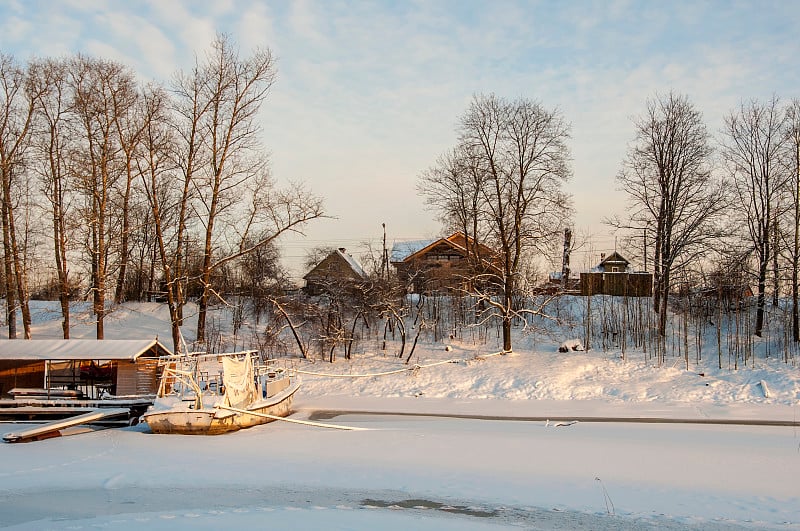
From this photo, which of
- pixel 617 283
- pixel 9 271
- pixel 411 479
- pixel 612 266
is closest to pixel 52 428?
pixel 411 479

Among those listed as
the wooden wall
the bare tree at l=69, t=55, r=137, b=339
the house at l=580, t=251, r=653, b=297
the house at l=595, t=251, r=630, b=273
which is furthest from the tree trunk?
the house at l=595, t=251, r=630, b=273

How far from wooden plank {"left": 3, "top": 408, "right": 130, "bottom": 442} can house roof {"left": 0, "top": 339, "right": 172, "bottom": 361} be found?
1700 millimetres

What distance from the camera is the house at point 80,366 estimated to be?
2031 centimetres

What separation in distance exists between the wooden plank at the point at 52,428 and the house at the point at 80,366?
1667 mm

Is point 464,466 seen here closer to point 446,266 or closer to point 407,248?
point 446,266

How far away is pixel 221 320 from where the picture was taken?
38.8 metres

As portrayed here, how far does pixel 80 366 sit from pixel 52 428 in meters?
7.08

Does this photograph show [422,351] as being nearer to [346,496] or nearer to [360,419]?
[360,419]

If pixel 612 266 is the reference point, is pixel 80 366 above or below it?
below

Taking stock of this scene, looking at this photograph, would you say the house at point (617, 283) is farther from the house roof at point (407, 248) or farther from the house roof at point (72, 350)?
the house roof at point (72, 350)

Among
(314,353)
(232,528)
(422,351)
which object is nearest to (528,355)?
(422,351)

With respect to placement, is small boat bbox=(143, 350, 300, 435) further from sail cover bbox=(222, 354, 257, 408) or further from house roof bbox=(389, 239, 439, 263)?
house roof bbox=(389, 239, 439, 263)

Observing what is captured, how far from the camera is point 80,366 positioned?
76.1 ft

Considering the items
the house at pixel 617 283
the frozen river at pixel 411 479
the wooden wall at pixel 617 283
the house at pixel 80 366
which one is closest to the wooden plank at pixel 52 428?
the frozen river at pixel 411 479
